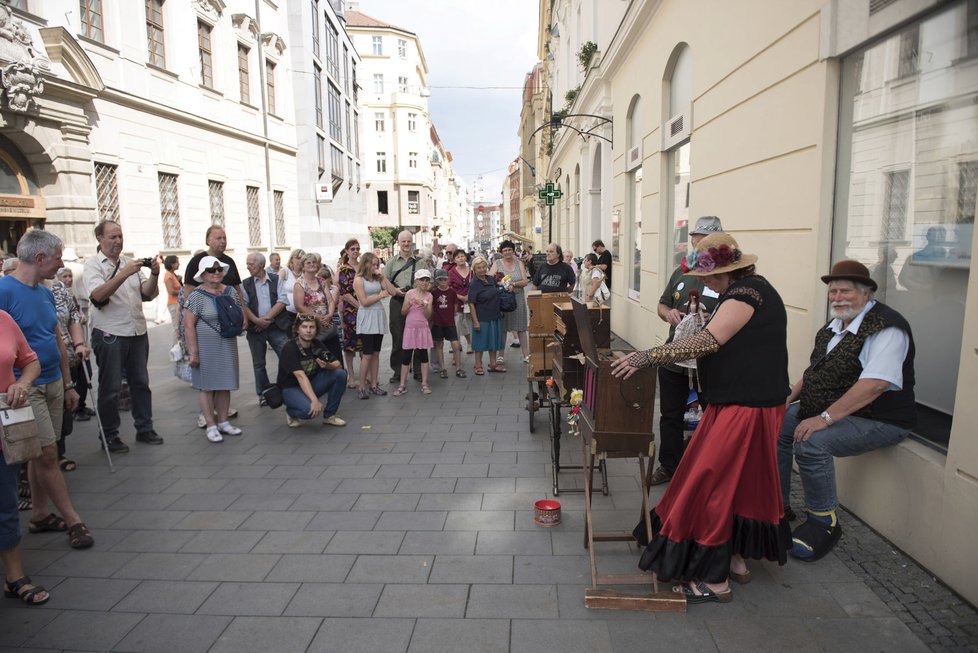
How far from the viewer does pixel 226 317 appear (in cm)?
592

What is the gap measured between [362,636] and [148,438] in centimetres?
408

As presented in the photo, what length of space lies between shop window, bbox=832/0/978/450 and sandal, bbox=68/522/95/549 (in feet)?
16.5

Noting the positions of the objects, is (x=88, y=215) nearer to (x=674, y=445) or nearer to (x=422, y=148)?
(x=674, y=445)

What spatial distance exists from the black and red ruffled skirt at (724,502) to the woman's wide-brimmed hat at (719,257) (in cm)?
70

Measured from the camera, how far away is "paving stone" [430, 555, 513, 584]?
3375 millimetres

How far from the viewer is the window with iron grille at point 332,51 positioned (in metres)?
30.0

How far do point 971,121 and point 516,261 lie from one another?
20.7 feet

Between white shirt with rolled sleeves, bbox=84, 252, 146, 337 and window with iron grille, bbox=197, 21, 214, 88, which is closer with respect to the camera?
white shirt with rolled sleeves, bbox=84, 252, 146, 337

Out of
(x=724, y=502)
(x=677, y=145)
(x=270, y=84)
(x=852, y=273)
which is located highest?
(x=270, y=84)

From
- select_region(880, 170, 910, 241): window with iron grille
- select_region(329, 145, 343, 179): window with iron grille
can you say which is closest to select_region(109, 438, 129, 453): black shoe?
select_region(880, 170, 910, 241): window with iron grille

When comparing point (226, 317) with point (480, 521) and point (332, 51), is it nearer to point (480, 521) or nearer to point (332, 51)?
A: point (480, 521)

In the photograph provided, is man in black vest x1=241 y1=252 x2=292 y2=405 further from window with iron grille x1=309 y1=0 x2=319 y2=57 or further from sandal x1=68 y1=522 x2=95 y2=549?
window with iron grille x1=309 y1=0 x2=319 y2=57

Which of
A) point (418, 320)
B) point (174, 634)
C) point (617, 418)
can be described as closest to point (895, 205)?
point (617, 418)

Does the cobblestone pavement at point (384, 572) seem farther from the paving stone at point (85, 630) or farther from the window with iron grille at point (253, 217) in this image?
the window with iron grille at point (253, 217)
